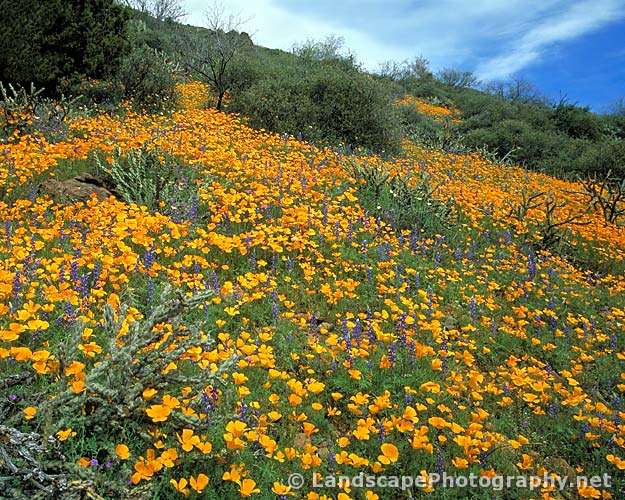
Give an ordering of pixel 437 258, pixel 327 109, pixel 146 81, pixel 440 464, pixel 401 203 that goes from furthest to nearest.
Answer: pixel 146 81 < pixel 327 109 < pixel 401 203 < pixel 437 258 < pixel 440 464

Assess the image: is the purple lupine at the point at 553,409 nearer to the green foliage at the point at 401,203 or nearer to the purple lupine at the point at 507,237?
the green foliage at the point at 401,203

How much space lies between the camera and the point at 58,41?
11.7m

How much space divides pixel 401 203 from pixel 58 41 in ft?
30.8

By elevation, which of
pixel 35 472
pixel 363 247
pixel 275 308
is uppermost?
pixel 363 247

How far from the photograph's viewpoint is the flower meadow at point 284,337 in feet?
9.98

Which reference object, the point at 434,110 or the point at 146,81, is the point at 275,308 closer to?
the point at 146,81

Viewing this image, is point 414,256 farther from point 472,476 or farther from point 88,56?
point 88,56

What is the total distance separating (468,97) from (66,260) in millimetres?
30082

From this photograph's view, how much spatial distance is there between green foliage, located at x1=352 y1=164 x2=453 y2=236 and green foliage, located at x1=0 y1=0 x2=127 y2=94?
7790 mm

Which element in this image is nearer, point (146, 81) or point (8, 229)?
point (8, 229)

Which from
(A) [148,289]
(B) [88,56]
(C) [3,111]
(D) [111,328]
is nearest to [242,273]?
(A) [148,289]

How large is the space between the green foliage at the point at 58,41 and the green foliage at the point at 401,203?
779cm

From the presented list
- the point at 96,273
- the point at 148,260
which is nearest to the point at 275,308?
the point at 148,260

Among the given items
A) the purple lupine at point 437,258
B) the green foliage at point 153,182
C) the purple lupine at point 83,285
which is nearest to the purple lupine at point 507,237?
the purple lupine at point 437,258
